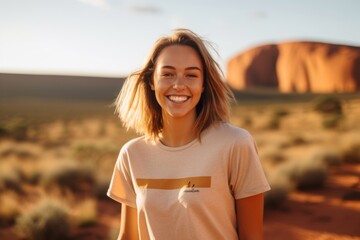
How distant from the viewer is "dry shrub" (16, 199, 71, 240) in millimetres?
6656

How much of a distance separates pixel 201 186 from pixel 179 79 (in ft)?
1.80

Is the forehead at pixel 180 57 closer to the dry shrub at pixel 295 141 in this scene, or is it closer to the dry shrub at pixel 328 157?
the dry shrub at pixel 328 157

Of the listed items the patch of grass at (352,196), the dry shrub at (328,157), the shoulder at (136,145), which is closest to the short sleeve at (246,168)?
the shoulder at (136,145)

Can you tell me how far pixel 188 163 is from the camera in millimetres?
1854

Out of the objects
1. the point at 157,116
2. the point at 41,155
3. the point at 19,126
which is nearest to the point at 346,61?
the point at 19,126

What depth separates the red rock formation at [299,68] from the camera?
68.8 metres

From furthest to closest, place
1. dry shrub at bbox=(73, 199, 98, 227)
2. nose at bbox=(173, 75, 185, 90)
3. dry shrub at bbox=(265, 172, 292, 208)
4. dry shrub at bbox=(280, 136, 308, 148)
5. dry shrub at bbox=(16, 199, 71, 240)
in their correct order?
dry shrub at bbox=(280, 136, 308, 148), dry shrub at bbox=(265, 172, 292, 208), dry shrub at bbox=(73, 199, 98, 227), dry shrub at bbox=(16, 199, 71, 240), nose at bbox=(173, 75, 185, 90)

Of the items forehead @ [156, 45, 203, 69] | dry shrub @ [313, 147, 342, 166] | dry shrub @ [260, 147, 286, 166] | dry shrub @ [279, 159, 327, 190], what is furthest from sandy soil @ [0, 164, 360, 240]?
forehead @ [156, 45, 203, 69]

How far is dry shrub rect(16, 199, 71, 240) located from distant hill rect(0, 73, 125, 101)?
60370 mm

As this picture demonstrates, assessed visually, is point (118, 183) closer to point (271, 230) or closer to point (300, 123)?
point (271, 230)

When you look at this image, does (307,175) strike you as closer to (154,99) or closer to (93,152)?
(154,99)

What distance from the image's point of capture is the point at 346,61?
69.0 meters

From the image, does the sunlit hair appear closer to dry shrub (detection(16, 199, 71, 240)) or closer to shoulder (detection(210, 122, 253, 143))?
shoulder (detection(210, 122, 253, 143))

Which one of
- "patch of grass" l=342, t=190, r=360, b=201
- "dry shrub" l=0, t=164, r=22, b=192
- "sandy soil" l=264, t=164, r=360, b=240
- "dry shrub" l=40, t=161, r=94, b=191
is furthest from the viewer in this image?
"dry shrub" l=40, t=161, r=94, b=191
